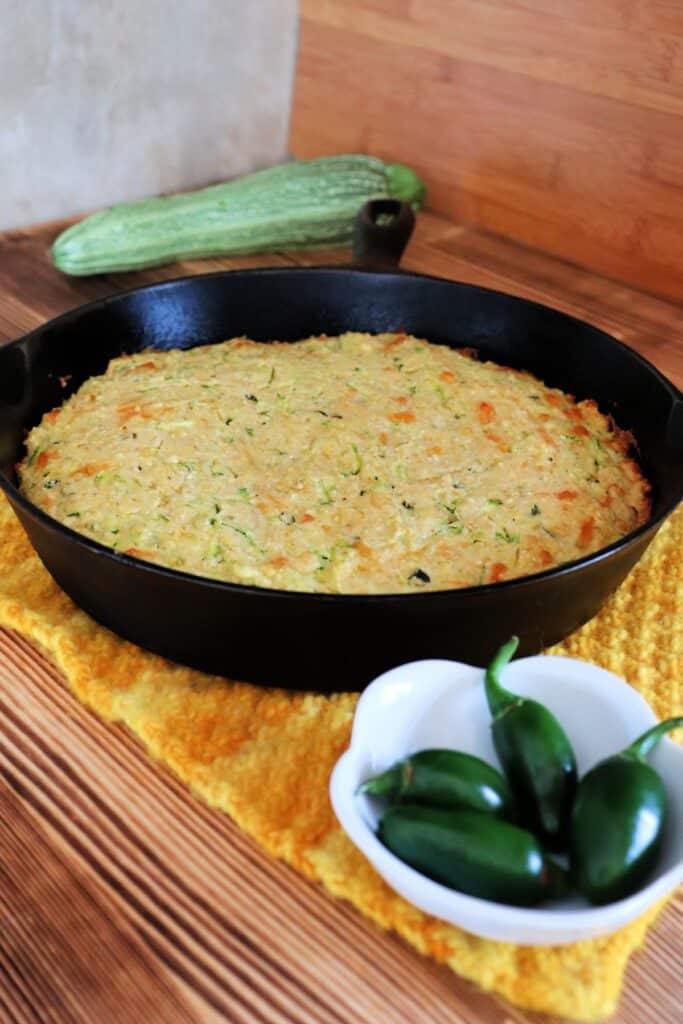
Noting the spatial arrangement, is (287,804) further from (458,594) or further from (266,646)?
(458,594)

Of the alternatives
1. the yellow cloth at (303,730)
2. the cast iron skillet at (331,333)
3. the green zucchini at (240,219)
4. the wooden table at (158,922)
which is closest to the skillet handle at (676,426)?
the cast iron skillet at (331,333)

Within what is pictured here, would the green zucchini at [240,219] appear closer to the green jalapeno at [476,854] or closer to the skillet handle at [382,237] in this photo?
the skillet handle at [382,237]

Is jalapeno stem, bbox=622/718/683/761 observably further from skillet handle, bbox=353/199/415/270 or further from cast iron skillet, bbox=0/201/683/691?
skillet handle, bbox=353/199/415/270

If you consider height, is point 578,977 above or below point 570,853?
below

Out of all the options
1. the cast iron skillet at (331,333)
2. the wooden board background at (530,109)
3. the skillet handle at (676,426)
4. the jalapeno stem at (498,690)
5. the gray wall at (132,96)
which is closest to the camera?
the jalapeno stem at (498,690)

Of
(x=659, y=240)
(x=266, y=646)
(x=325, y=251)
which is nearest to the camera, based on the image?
(x=266, y=646)

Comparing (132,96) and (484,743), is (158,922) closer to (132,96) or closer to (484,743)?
(484,743)

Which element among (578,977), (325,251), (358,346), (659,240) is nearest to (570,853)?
(578,977)
